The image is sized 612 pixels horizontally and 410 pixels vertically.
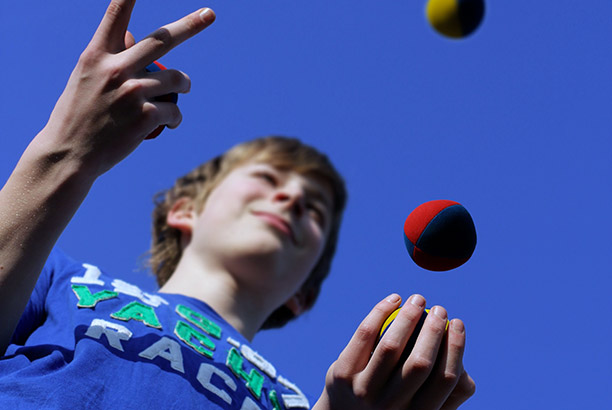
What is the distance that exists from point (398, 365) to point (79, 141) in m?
1.05

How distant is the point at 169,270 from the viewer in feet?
14.1

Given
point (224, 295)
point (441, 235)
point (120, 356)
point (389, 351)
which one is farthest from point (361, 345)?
point (224, 295)

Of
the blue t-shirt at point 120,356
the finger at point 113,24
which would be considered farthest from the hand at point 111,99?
the blue t-shirt at point 120,356

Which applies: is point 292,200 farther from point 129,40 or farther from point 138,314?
point 129,40

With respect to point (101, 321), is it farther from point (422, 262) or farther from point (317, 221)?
point (317, 221)

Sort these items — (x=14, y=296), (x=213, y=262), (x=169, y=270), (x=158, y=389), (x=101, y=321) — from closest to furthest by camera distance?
1. (x=14, y=296)
2. (x=158, y=389)
3. (x=101, y=321)
4. (x=213, y=262)
5. (x=169, y=270)

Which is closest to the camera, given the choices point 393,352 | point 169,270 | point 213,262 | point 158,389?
point 393,352

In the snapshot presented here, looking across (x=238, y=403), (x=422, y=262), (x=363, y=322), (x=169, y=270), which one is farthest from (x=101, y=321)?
(x=169, y=270)

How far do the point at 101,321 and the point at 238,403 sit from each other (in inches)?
21.8

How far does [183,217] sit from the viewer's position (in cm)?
431

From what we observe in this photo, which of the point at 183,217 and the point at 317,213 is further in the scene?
the point at 183,217

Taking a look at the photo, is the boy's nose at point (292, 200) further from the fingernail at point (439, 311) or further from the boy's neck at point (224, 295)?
the fingernail at point (439, 311)

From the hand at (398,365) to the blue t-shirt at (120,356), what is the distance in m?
0.61

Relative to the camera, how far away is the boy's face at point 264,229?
3.37 metres
